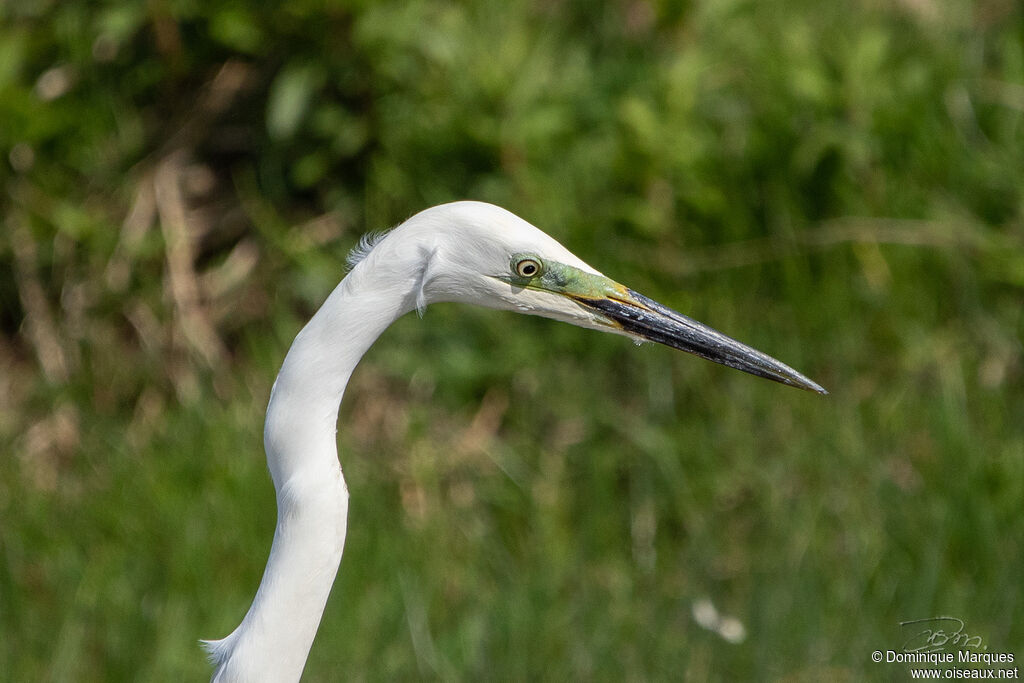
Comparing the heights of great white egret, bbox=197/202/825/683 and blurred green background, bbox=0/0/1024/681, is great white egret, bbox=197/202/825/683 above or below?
above

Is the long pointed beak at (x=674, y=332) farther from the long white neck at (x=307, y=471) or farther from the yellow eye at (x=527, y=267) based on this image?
the long white neck at (x=307, y=471)

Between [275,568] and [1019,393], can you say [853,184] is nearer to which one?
[1019,393]

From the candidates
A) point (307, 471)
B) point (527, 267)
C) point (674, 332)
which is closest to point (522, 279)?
point (527, 267)

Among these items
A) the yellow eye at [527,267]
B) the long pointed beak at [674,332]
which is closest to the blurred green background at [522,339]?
the long pointed beak at [674,332]

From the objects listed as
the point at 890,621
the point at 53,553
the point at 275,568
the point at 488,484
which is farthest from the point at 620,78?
the point at 275,568

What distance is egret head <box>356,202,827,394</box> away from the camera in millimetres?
1616

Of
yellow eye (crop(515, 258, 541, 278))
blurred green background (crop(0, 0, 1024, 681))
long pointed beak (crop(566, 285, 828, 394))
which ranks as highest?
yellow eye (crop(515, 258, 541, 278))

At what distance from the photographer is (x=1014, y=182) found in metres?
3.39

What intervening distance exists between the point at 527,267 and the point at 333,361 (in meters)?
0.32

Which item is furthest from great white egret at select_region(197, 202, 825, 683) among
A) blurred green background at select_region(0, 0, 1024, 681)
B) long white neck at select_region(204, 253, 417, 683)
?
blurred green background at select_region(0, 0, 1024, 681)

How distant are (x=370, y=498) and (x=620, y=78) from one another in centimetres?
164

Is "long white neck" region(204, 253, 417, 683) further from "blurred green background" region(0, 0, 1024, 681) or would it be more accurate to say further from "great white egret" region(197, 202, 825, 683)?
"blurred green background" region(0, 0, 1024, 681)

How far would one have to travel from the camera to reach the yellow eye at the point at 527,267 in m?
1.64

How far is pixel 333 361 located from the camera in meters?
1.56
